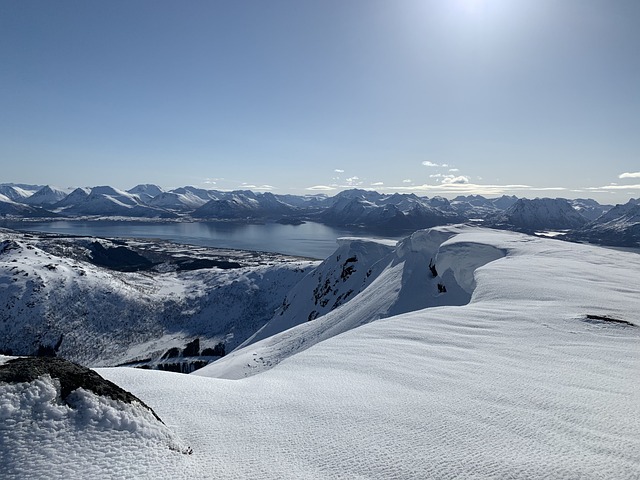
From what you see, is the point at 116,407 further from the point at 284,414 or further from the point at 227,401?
the point at 284,414

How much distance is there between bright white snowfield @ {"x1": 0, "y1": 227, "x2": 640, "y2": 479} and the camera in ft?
11.1

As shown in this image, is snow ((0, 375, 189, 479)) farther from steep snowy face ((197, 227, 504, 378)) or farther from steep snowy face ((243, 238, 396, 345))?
steep snowy face ((243, 238, 396, 345))

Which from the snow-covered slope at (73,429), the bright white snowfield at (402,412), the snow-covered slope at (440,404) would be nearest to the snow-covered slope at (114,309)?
the snow-covered slope at (440,404)

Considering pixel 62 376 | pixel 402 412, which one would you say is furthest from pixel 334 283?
pixel 62 376

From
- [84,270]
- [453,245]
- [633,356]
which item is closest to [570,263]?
[453,245]

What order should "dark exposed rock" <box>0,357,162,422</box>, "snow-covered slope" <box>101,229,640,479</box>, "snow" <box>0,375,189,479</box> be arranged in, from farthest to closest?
"dark exposed rock" <box>0,357,162,422</box>
"snow-covered slope" <box>101,229,640,479</box>
"snow" <box>0,375,189,479</box>

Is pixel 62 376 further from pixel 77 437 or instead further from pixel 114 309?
pixel 114 309

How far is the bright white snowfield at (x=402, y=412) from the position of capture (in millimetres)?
3375

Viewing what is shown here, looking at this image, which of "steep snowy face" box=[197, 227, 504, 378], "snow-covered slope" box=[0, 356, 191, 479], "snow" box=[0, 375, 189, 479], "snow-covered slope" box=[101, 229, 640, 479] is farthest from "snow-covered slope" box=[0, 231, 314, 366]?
"snow" box=[0, 375, 189, 479]

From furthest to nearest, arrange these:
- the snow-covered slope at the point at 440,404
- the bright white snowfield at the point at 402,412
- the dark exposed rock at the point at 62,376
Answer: the dark exposed rock at the point at 62,376
the snow-covered slope at the point at 440,404
the bright white snowfield at the point at 402,412

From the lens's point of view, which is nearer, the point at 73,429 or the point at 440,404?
the point at 73,429

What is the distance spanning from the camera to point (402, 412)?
474 cm

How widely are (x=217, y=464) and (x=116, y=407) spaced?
146 cm

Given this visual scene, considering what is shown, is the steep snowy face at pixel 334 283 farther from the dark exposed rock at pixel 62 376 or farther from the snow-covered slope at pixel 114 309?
the dark exposed rock at pixel 62 376
